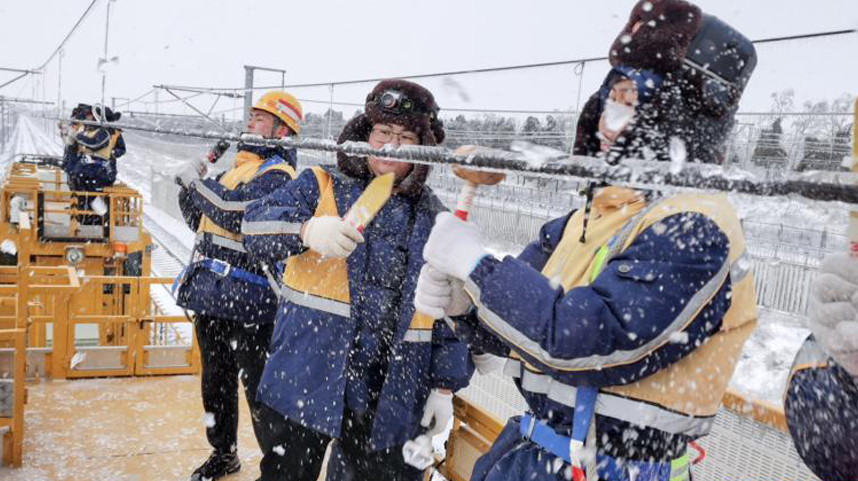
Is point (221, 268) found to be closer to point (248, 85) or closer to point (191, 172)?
point (191, 172)

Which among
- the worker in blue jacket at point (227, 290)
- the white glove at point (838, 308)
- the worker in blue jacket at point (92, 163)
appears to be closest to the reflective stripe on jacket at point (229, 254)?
the worker in blue jacket at point (227, 290)

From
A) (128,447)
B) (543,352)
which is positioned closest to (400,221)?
(543,352)

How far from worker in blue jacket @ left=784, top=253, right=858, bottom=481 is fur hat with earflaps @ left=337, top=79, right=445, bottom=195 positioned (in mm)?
1491

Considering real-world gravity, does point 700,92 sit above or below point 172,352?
above

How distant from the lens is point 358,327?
2.37m

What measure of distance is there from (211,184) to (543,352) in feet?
8.43

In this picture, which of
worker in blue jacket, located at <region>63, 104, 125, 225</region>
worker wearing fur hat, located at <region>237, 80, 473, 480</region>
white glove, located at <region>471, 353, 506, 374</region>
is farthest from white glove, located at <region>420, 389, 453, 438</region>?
worker in blue jacket, located at <region>63, 104, 125, 225</region>

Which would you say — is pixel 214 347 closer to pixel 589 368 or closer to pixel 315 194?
pixel 315 194

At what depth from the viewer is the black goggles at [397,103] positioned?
244cm

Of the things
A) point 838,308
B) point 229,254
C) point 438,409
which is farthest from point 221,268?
point 838,308

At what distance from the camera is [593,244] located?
1.52 m

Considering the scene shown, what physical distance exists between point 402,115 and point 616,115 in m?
1.11

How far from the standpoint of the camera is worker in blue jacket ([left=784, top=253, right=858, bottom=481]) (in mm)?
999

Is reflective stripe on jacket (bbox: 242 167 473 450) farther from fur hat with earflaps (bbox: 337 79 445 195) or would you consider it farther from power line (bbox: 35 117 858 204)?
power line (bbox: 35 117 858 204)
